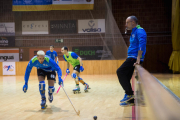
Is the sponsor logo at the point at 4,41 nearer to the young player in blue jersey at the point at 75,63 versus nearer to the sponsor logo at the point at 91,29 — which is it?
Answer: the sponsor logo at the point at 91,29

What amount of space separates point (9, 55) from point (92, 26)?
5.98 meters

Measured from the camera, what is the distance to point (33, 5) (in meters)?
15.3

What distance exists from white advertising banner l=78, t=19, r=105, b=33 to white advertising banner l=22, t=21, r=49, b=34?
8.04 ft

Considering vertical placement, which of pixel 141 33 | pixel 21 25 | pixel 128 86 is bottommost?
pixel 128 86

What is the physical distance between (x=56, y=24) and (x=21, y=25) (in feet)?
8.01

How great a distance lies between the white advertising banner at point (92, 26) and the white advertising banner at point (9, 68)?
504 cm

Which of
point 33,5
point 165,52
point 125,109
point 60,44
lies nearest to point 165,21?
point 165,52

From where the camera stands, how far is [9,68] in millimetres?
14211

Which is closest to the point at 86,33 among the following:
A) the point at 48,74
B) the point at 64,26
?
the point at 64,26

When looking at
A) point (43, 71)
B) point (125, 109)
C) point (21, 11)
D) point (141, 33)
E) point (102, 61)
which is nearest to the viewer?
point (141, 33)

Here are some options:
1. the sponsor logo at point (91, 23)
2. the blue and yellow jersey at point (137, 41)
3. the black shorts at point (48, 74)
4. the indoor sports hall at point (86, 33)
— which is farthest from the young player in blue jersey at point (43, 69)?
the sponsor logo at point (91, 23)

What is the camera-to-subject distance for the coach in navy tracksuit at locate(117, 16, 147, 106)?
3.28m

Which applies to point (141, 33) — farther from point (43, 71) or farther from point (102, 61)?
point (102, 61)

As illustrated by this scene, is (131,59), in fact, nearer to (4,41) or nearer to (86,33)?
(86,33)
